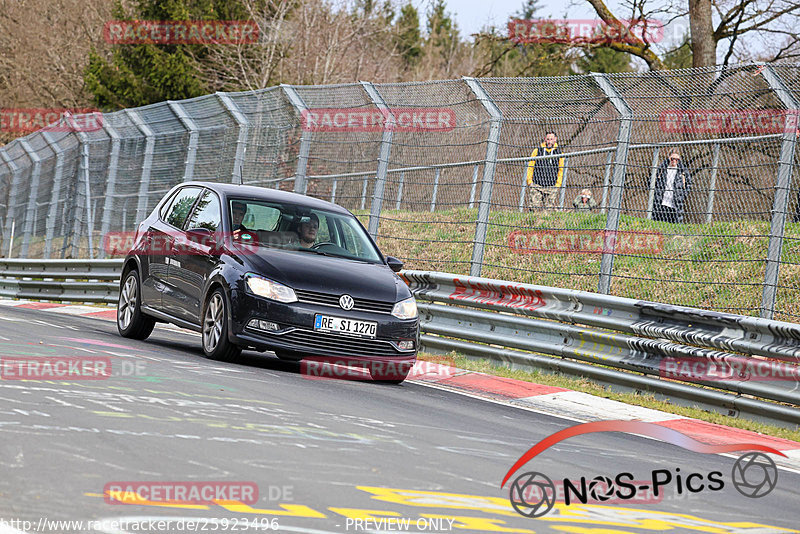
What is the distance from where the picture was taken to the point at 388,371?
978 centimetres

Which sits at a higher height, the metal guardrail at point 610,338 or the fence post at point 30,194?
the fence post at point 30,194

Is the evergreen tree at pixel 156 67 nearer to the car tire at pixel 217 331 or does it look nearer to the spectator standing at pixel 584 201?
the spectator standing at pixel 584 201

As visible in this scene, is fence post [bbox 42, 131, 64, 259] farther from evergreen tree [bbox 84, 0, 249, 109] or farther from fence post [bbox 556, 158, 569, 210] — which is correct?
evergreen tree [bbox 84, 0, 249, 109]

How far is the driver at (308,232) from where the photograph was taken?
10375 millimetres

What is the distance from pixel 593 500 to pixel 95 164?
62.0 ft

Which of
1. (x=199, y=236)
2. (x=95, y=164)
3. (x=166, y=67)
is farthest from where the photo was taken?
(x=166, y=67)

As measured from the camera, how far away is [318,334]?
30.4ft

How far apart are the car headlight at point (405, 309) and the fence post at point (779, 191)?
2.93 metres

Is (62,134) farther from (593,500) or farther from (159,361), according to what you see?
(593,500)

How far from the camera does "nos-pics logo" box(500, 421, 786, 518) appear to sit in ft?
16.9

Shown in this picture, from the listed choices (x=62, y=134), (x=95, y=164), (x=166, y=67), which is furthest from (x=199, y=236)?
(x=166, y=67)

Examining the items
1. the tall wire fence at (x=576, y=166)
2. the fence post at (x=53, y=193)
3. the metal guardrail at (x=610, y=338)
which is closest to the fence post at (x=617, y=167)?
the tall wire fence at (x=576, y=166)

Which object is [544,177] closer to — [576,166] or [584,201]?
[576,166]

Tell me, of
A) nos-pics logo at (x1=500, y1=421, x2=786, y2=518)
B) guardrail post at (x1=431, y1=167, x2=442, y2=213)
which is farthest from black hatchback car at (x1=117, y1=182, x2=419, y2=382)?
guardrail post at (x1=431, y1=167, x2=442, y2=213)
